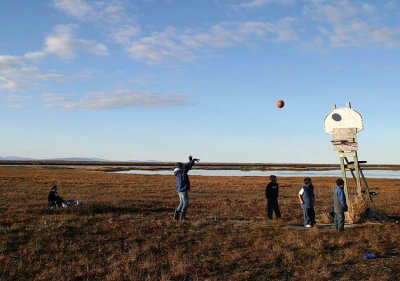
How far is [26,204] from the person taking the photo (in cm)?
2120

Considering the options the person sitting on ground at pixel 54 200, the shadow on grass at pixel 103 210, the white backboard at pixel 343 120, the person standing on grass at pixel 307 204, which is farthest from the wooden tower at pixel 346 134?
the person sitting on ground at pixel 54 200

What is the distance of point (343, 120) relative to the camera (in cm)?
1716

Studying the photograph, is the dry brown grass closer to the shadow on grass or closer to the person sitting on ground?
the shadow on grass

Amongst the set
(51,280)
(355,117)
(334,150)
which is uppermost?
(355,117)

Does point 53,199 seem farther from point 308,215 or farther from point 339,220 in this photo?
point 339,220

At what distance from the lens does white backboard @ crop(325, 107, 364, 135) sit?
16923mm

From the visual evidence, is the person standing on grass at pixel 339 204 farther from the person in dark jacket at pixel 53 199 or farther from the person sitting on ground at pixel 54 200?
the person in dark jacket at pixel 53 199

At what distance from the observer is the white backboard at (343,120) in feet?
55.5

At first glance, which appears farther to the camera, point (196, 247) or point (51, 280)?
point (196, 247)

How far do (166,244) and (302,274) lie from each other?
460 centimetres

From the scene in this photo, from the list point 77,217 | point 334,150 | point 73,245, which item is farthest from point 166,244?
point 334,150

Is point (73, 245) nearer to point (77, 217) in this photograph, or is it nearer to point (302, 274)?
point (77, 217)

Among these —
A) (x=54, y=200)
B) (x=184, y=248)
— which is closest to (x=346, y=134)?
(x=184, y=248)

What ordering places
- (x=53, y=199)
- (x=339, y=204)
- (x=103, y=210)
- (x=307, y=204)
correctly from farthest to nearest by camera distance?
(x=53, y=199), (x=103, y=210), (x=307, y=204), (x=339, y=204)
